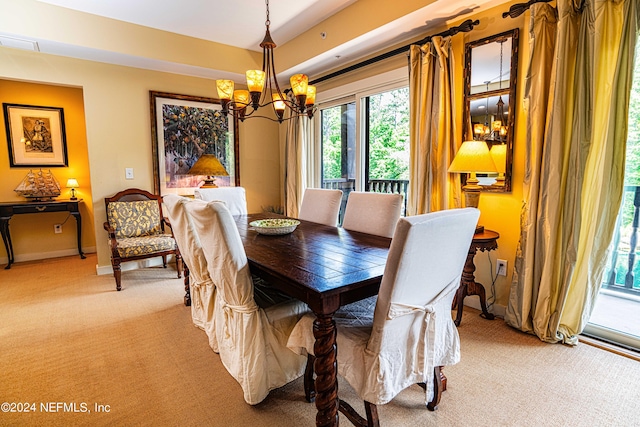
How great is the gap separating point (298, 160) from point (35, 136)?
11.6 ft

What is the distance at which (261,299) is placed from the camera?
6.03ft

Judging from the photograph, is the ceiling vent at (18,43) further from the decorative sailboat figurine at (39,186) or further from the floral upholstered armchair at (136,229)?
the decorative sailboat figurine at (39,186)

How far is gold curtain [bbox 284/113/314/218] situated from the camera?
441 cm

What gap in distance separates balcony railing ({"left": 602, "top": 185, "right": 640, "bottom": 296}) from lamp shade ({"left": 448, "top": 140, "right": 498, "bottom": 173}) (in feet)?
2.78

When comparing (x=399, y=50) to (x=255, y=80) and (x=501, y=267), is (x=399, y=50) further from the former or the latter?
(x=501, y=267)

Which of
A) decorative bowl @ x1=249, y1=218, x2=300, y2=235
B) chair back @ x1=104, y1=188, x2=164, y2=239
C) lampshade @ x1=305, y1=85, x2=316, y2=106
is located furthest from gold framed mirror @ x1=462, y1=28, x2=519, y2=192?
chair back @ x1=104, y1=188, x2=164, y2=239

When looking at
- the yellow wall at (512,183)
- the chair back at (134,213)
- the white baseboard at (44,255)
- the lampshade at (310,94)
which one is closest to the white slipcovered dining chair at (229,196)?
the chair back at (134,213)

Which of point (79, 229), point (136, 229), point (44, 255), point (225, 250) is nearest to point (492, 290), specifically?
point (225, 250)

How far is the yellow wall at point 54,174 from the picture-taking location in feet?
13.8

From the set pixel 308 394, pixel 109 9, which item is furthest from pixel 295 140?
pixel 308 394

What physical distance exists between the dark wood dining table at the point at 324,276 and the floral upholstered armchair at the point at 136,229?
1971mm

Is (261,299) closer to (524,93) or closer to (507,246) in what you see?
(507,246)

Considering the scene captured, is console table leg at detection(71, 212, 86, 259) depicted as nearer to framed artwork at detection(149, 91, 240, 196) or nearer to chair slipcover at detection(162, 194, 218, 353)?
framed artwork at detection(149, 91, 240, 196)

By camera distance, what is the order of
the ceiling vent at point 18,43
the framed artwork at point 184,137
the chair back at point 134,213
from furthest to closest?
the framed artwork at point 184,137, the chair back at point 134,213, the ceiling vent at point 18,43
